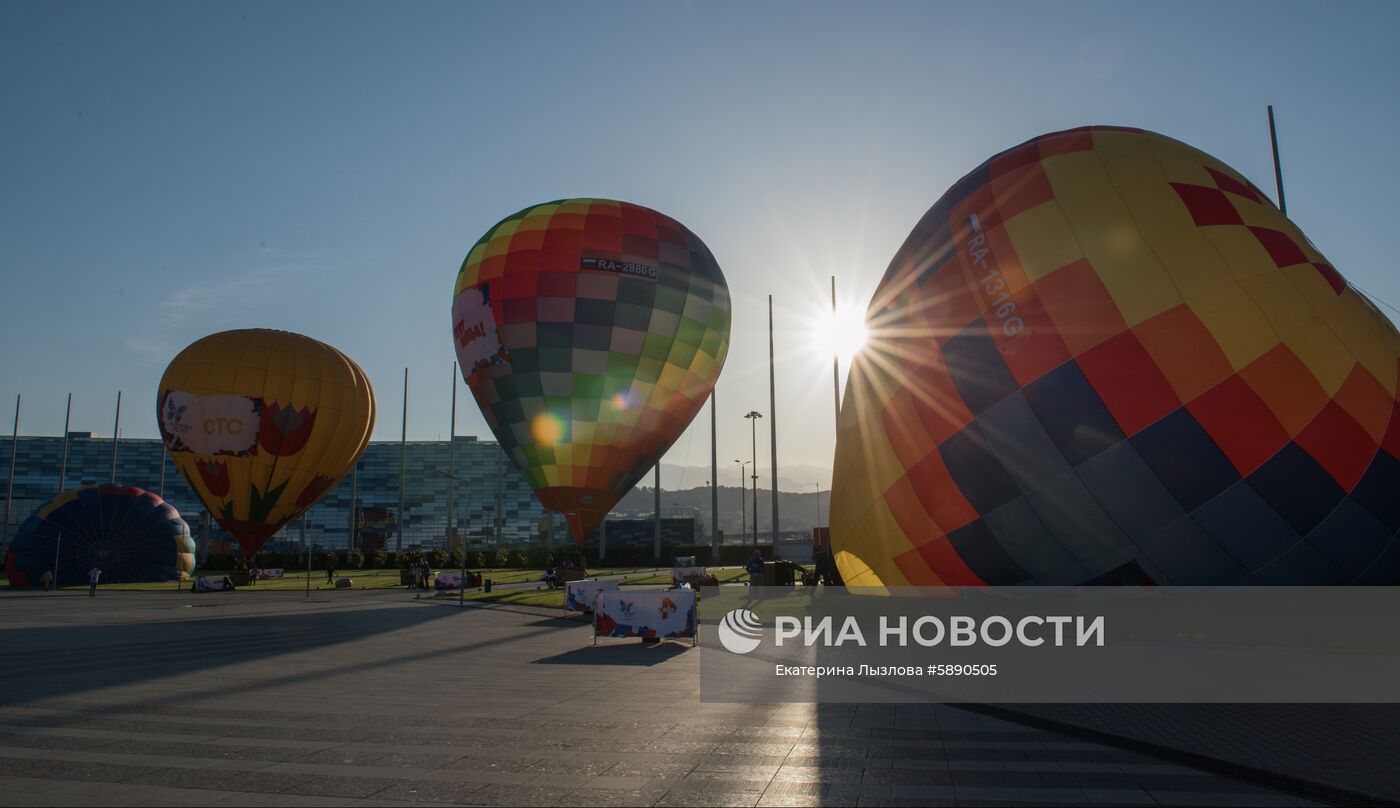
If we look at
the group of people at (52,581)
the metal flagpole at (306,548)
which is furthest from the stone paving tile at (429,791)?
the group of people at (52,581)

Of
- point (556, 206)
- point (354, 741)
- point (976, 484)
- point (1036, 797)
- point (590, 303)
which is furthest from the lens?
point (556, 206)

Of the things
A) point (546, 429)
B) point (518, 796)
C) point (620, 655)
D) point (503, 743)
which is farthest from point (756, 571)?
point (518, 796)

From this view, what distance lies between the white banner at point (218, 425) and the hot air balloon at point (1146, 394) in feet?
111

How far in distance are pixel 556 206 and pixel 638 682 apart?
80.8 ft

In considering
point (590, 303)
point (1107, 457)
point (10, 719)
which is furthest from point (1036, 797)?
point (590, 303)

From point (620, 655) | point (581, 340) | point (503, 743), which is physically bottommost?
point (620, 655)

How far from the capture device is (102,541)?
49312 millimetres

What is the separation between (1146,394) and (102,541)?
54989mm

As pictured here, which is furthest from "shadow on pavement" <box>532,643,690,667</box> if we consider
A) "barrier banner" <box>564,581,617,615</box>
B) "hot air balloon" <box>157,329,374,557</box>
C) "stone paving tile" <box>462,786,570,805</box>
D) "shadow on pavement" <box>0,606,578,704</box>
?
"hot air balloon" <box>157,329,374,557</box>

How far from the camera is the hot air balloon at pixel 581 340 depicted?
106 feet

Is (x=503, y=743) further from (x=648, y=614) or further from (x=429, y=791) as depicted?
(x=648, y=614)

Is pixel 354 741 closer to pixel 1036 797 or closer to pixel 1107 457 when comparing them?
pixel 1036 797

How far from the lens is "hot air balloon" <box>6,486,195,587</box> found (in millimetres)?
47188

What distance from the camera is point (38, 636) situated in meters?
21.6
